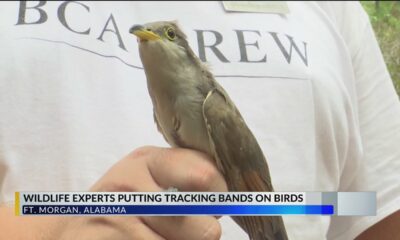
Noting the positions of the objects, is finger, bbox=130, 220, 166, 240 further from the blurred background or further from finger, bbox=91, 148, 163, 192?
the blurred background

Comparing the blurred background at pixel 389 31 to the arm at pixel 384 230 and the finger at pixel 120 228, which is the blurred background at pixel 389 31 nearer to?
the arm at pixel 384 230

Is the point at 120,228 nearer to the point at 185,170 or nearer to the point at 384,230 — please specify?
the point at 185,170

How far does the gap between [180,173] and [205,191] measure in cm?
2

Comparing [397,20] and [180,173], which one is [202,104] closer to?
[180,173]

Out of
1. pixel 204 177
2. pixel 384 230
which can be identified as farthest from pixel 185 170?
pixel 384 230

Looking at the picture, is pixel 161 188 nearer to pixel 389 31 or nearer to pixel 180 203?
pixel 180 203

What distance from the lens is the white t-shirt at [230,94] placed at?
337 mm

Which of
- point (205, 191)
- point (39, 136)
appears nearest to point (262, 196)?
point (205, 191)

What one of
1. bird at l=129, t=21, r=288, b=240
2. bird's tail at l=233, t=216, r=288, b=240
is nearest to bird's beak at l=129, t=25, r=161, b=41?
bird at l=129, t=21, r=288, b=240

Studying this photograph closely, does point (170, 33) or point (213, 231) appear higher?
A: point (170, 33)

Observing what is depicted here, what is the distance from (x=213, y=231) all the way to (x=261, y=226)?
3cm

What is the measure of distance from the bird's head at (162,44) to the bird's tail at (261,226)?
0.09 metres

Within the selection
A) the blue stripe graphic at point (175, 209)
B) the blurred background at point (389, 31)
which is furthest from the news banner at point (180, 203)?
the blurred background at point (389, 31)

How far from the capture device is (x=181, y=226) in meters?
0.29
